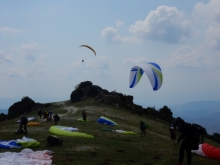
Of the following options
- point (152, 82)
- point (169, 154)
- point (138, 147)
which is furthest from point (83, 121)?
point (169, 154)

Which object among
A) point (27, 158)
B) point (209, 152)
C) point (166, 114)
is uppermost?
point (166, 114)

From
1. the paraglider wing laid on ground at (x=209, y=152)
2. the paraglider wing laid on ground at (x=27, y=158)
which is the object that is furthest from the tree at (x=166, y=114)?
the paraglider wing laid on ground at (x=27, y=158)

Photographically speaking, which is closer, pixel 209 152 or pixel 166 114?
pixel 209 152

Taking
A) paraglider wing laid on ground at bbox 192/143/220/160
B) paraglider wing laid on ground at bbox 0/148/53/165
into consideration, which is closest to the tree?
paraglider wing laid on ground at bbox 192/143/220/160

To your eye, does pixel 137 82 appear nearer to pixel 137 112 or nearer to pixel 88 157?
pixel 88 157

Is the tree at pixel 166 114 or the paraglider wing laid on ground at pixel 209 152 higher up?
the tree at pixel 166 114

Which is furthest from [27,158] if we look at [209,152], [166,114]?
[166,114]

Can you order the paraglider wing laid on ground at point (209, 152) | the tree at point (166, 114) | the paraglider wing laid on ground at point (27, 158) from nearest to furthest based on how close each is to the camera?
the paraglider wing laid on ground at point (27, 158), the paraglider wing laid on ground at point (209, 152), the tree at point (166, 114)

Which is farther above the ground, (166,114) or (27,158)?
(166,114)

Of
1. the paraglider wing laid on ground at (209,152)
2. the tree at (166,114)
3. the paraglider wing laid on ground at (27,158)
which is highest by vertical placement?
the tree at (166,114)

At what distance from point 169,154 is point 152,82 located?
8727 millimetres

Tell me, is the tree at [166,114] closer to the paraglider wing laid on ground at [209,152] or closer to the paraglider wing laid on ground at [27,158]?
the paraglider wing laid on ground at [209,152]

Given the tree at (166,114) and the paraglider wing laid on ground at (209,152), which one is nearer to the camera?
the paraglider wing laid on ground at (209,152)

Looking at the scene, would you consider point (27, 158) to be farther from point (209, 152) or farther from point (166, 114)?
point (166, 114)
